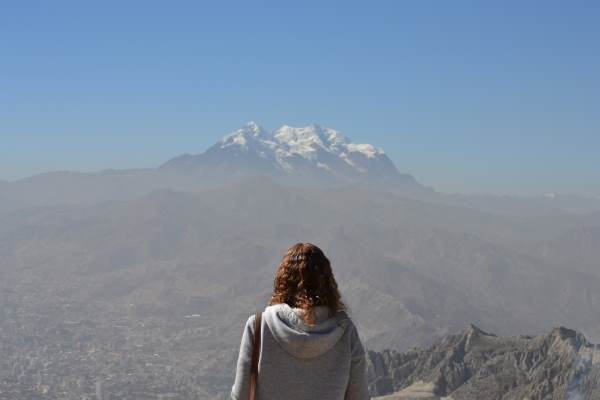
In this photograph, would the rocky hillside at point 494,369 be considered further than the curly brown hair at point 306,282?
Yes

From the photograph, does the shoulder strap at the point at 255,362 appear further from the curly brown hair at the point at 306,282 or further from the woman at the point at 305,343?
the curly brown hair at the point at 306,282

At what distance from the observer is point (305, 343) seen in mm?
7246

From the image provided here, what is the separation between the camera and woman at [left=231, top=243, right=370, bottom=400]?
729cm

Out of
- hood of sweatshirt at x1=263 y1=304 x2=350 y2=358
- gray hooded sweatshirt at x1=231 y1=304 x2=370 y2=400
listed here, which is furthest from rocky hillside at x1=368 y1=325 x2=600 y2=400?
hood of sweatshirt at x1=263 y1=304 x2=350 y2=358

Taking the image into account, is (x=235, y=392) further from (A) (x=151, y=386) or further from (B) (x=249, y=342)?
(A) (x=151, y=386)

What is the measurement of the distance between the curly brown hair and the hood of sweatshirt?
0.26ft

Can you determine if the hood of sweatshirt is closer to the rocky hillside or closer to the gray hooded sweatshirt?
the gray hooded sweatshirt

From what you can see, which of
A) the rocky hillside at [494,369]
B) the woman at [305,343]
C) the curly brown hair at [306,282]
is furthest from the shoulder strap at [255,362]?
the rocky hillside at [494,369]

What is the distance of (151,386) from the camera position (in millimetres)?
191750

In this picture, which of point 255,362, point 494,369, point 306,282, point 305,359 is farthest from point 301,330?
point 494,369

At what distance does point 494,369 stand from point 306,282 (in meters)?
79.0

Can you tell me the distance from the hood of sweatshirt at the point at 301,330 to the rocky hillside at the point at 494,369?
216 ft

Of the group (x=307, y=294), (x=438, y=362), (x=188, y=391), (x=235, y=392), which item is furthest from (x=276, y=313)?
(x=188, y=391)

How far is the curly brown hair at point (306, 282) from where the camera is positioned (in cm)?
734
